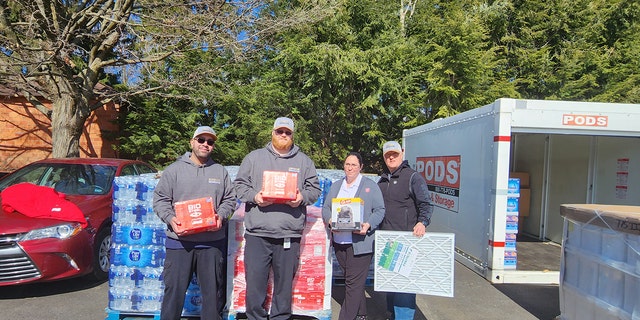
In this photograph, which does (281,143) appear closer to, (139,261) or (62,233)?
(139,261)

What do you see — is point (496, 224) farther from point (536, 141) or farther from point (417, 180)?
point (536, 141)

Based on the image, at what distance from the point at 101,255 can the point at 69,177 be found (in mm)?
1388

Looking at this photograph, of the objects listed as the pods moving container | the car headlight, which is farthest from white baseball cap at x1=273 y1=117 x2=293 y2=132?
the car headlight

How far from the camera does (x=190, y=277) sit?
345 centimetres

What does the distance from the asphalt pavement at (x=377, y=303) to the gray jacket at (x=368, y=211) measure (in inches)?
48.9

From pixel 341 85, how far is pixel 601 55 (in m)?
12.0

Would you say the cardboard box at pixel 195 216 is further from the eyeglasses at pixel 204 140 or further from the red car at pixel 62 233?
the red car at pixel 62 233

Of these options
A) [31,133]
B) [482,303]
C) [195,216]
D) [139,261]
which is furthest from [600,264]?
[31,133]

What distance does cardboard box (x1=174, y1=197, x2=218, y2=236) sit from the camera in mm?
3205

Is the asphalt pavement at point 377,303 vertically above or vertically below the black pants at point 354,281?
below

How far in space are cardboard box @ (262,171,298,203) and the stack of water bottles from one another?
4.65 ft

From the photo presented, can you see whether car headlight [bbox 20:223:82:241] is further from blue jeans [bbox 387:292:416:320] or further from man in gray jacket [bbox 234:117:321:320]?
blue jeans [bbox 387:292:416:320]

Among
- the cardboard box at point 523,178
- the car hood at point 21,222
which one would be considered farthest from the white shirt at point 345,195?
the cardboard box at point 523,178

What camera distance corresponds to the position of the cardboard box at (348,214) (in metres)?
3.43
